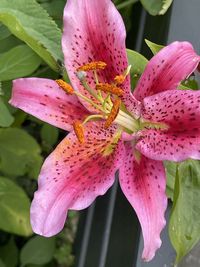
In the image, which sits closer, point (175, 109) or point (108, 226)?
point (175, 109)

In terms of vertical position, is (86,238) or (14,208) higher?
(14,208)

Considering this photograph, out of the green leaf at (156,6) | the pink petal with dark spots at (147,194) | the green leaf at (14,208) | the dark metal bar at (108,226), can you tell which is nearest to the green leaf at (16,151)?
the green leaf at (14,208)

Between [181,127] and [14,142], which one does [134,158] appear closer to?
[181,127]

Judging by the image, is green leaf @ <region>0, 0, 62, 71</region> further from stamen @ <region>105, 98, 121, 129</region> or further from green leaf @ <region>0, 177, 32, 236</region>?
green leaf @ <region>0, 177, 32, 236</region>

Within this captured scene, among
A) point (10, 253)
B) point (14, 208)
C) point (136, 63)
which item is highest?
point (136, 63)

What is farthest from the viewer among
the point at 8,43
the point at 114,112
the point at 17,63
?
the point at 8,43

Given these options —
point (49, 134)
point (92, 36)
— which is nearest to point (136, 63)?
point (92, 36)

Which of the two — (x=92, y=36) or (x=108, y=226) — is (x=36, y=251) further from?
(x=92, y=36)

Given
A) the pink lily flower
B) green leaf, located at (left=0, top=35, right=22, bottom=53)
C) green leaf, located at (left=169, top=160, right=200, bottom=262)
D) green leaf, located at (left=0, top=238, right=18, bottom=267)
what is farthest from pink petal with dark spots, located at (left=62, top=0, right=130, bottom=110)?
green leaf, located at (left=0, top=238, right=18, bottom=267)
